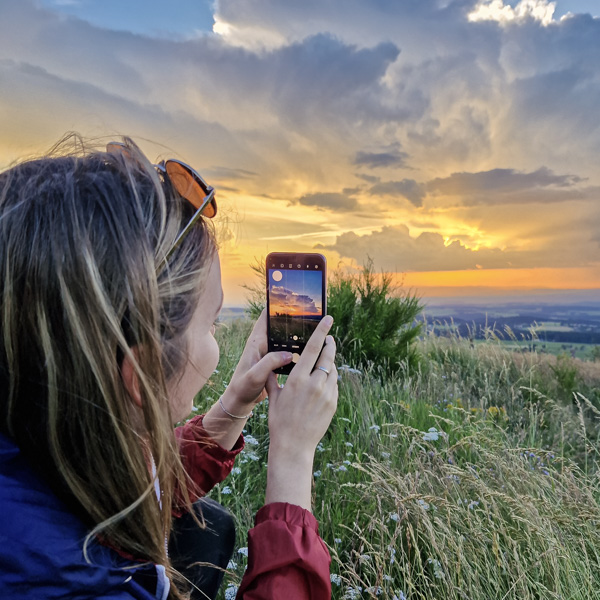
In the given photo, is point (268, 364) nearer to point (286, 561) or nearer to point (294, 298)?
point (294, 298)

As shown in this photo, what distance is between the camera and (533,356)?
7.61 meters

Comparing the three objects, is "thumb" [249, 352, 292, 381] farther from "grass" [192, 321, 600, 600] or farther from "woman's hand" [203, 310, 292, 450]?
"grass" [192, 321, 600, 600]

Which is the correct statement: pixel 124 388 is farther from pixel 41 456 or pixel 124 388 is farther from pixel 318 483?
pixel 318 483

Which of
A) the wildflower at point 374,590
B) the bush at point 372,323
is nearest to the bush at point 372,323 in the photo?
the bush at point 372,323

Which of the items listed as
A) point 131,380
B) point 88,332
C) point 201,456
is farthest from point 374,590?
point 88,332

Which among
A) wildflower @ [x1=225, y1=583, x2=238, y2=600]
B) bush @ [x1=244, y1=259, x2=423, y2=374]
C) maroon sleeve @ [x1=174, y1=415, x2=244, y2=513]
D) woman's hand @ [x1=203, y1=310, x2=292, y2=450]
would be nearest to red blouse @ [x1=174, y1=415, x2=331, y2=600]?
woman's hand @ [x1=203, y1=310, x2=292, y2=450]

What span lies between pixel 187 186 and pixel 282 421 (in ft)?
2.28

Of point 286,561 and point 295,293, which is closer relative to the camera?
point 286,561

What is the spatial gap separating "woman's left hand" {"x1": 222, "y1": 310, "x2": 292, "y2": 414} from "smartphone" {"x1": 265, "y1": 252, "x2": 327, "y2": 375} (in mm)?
51

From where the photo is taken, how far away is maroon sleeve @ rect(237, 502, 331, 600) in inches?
53.7

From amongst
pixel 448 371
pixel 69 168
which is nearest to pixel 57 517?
pixel 69 168

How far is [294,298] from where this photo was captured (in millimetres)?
1986

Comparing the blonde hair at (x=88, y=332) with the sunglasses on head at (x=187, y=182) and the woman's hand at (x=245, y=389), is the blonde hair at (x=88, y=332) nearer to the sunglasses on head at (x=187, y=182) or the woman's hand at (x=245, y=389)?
the sunglasses on head at (x=187, y=182)

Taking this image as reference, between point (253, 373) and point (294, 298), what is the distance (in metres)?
0.30
